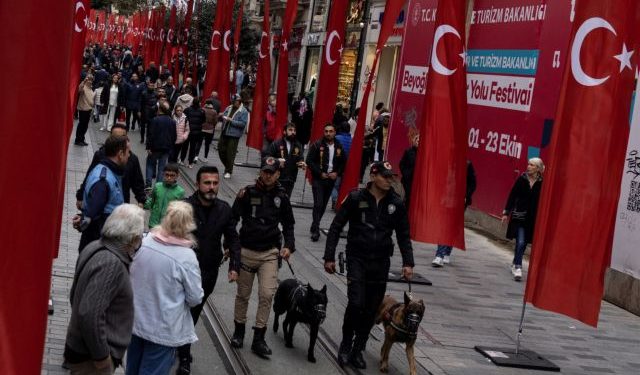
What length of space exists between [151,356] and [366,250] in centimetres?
332

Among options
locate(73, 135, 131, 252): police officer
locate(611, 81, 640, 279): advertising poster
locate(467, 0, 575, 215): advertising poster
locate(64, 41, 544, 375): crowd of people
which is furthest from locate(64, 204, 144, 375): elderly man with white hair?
locate(467, 0, 575, 215): advertising poster

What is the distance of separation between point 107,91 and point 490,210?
14509 millimetres

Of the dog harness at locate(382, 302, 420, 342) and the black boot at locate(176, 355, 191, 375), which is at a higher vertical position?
Answer: the dog harness at locate(382, 302, 420, 342)

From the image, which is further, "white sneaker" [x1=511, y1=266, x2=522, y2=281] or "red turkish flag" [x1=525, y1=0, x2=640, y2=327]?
"white sneaker" [x1=511, y1=266, x2=522, y2=281]

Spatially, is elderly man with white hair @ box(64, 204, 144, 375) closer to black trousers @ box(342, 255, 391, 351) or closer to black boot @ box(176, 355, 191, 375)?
black boot @ box(176, 355, 191, 375)

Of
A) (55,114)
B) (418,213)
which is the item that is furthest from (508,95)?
(55,114)

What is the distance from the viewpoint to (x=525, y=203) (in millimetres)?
15242

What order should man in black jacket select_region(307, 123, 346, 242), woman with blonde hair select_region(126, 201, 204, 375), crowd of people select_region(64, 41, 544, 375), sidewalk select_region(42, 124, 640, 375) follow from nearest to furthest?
crowd of people select_region(64, 41, 544, 375) < woman with blonde hair select_region(126, 201, 204, 375) < sidewalk select_region(42, 124, 640, 375) < man in black jacket select_region(307, 123, 346, 242)

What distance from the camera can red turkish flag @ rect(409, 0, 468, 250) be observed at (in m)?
11.1

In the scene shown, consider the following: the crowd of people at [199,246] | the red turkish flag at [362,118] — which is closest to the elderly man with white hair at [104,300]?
the crowd of people at [199,246]

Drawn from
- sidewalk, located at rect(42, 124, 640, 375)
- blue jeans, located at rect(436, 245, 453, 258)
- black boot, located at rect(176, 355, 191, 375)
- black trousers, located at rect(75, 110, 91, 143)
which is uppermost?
black trousers, located at rect(75, 110, 91, 143)

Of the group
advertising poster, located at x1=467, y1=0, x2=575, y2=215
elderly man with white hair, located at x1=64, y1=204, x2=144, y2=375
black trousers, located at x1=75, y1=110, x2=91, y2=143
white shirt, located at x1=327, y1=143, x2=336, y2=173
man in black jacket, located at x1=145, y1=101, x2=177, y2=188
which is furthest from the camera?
black trousers, located at x1=75, y1=110, x2=91, y2=143

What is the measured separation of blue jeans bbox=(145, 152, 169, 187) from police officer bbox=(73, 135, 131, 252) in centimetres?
1063

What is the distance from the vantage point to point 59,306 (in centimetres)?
1007
